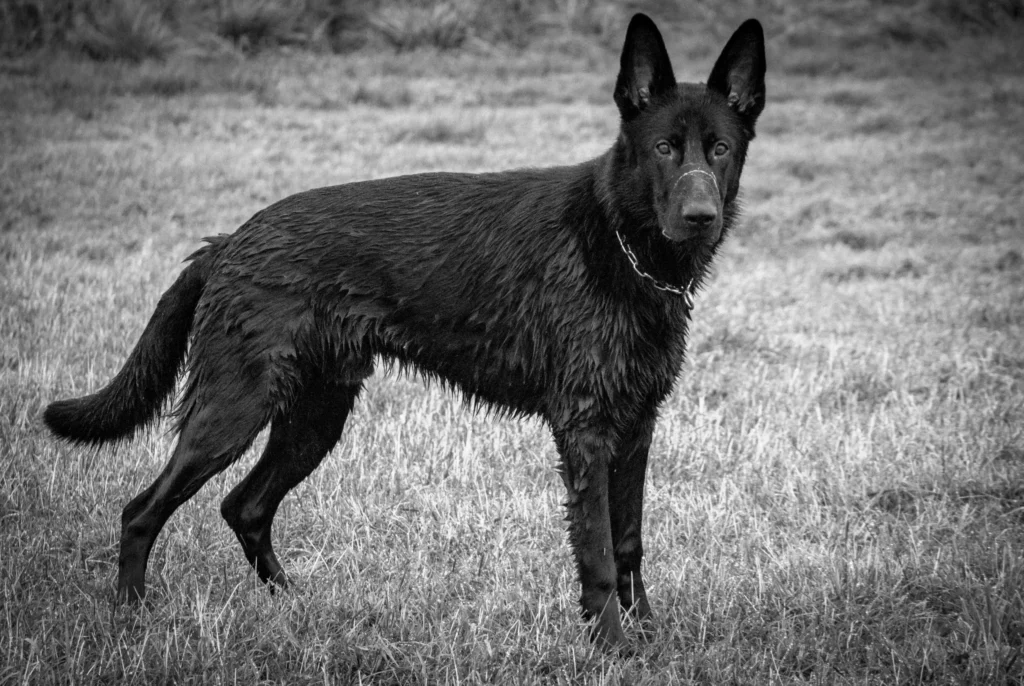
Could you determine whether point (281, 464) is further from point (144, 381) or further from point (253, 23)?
point (253, 23)

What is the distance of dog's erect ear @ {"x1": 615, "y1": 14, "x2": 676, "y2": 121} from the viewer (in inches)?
130

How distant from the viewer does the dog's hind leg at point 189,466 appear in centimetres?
332

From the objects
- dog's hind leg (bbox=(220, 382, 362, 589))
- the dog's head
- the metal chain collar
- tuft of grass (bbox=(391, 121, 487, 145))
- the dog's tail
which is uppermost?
the dog's head

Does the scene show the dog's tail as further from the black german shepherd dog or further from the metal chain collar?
the metal chain collar

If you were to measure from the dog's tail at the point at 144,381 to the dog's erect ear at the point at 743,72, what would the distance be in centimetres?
199

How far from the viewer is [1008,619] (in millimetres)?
3338

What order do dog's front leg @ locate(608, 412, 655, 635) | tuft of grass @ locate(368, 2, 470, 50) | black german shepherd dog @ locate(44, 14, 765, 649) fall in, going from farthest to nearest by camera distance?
tuft of grass @ locate(368, 2, 470, 50) → dog's front leg @ locate(608, 412, 655, 635) → black german shepherd dog @ locate(44, 14, 765, 649)

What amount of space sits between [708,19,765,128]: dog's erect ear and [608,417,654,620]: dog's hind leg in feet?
3.76

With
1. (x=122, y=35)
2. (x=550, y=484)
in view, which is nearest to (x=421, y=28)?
(x=122, y=35)

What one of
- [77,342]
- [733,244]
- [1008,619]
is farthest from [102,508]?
[733,244]

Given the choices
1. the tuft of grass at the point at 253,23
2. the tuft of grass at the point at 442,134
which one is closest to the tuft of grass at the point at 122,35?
the tuft of grass at the point at 253,23

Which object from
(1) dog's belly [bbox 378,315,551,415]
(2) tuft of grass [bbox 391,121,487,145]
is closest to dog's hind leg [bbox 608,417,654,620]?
(1) dog's belly [bbox 378,315,551,415]

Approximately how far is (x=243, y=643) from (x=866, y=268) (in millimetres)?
6981

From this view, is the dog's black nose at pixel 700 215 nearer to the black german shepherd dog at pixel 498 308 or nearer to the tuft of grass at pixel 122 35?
the black german shepherd dog at pixel 498 308
